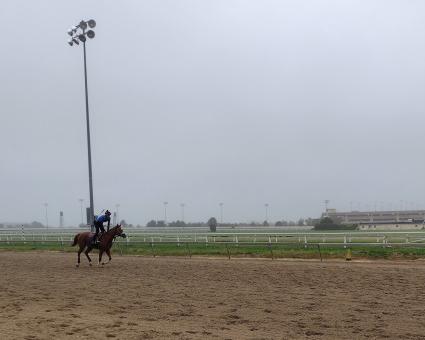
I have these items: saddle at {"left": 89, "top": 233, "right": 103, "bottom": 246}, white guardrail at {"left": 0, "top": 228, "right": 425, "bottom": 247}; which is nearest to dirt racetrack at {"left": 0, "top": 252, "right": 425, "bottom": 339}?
saddle at {"left": 89, "top": 233, "right": 103, "bottom": 246}

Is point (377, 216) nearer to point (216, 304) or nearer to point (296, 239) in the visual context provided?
point (296, 239)

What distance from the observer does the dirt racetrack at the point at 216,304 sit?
7.62 m

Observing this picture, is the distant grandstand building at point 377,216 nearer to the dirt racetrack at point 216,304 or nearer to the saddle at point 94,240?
the saddle at point 94,240

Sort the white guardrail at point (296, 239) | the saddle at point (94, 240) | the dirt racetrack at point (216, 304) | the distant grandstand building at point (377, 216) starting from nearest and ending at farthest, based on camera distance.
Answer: the dirt racetrack at point (216, 304) < the saddle at point (94, 240) < the white guardrail at point (296, 239) < the distant grandstand building at point (377, 216)

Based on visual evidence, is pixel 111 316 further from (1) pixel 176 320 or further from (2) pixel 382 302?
(2) pixel 382 302

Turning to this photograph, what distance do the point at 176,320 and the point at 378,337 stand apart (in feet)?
10.5

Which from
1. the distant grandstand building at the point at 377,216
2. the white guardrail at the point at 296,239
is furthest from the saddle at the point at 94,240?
the distant grandstand building at the point at 377,216

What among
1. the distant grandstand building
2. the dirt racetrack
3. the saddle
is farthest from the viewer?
the distant grandstand building

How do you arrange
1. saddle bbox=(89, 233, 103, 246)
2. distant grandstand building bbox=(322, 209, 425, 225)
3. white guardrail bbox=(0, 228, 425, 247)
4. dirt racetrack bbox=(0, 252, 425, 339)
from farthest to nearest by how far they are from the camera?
distant grandstand building bbox=(322, 209, 425, 225), white guardrail bbox=(0, 228, 425, 247), saddle bbox=(89, 233, 103, 246), dirt racetrack bbox=(0, 252, 425, 339)

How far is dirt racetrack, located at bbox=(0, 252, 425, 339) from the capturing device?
7617 mm

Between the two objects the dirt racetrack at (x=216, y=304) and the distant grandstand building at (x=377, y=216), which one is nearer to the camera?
the dirt racetrack at (x=216, y=304)

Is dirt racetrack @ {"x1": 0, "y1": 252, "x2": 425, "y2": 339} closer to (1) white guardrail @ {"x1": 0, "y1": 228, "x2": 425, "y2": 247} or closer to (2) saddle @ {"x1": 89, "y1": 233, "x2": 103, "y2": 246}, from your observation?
(2) saddle @ {"x1": 89, "y1": 233, "x2": 103, "y2": 246}

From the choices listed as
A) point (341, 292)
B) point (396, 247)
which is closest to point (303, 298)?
point (341, 292)

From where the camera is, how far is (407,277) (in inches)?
571
